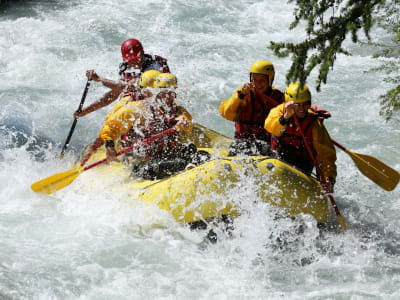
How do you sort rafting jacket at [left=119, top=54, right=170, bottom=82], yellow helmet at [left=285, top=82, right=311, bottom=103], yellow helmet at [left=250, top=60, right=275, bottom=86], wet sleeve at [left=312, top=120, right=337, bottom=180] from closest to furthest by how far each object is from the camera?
yellow helmet at [left=285, top=82, right=311, bottom=103], wet sleeve at [left=312, top=120, right=337, bottom=180], yellow helmet at [left=250, top=60, right=275, bottom=86], rafting jacket at [left=119, top=54, right=170, bottom=82]

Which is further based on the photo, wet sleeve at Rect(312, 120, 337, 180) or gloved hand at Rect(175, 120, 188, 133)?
gloved hand at Rect(175, 120, 188, 133)

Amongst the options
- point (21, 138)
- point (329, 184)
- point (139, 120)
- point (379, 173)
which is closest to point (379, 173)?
point (379, 173)

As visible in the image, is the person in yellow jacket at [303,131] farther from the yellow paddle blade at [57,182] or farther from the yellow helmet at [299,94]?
the yellow paddle blade at [57,182]

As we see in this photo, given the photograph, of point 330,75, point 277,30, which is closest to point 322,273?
point 330,75

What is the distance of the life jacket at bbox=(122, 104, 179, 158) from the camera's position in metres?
5.09

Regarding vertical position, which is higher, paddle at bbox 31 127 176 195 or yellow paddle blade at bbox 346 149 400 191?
yellow paddle blade at bbox 346 149 400 191

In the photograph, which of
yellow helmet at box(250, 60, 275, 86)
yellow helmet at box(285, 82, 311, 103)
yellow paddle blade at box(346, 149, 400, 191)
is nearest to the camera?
yellow helmet at box(285, 82, 311, 103)

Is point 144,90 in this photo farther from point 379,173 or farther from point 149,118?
point 379,173

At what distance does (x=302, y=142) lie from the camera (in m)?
4.53

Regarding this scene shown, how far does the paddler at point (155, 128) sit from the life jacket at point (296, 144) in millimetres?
1035

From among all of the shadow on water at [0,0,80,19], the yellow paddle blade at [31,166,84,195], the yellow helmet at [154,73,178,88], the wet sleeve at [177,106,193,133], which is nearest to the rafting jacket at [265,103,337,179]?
the wet sleeve at [177,106,193,133]

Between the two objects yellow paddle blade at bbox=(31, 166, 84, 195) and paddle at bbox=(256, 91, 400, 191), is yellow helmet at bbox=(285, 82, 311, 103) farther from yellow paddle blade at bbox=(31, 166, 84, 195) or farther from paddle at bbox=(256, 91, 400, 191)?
yellow paddle blade at bbox=(31, 166, 84, 195)

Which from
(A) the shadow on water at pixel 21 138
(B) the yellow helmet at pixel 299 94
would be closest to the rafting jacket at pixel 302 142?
(B) the yellow helmet at pixel 299 94

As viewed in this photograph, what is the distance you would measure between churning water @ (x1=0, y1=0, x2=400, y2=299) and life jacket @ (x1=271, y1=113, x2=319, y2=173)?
60cm
